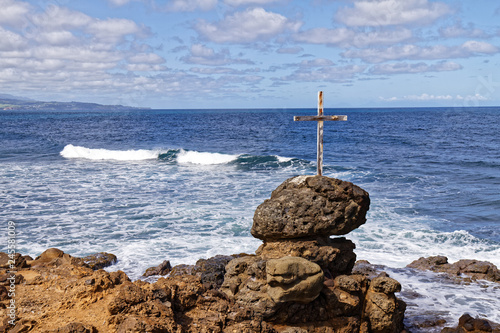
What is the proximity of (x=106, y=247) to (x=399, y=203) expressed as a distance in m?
14.5

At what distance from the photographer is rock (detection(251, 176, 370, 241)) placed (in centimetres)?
998

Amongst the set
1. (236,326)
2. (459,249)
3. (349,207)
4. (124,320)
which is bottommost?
(459,249)

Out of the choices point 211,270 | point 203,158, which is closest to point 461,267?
point 211,270

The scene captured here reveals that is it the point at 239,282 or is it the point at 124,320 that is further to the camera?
the point at 239,282

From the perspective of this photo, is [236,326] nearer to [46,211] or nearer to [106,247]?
[106,247]

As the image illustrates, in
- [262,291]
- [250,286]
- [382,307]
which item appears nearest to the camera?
[262,291]

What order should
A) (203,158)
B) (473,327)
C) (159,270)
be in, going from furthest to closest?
(203,158), (159,270), (473,327)

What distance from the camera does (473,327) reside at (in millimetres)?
9508

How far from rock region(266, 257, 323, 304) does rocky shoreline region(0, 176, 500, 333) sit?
19 millimetres

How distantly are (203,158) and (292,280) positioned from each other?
32964 millimetres

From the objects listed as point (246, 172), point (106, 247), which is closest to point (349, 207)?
point (106, 247)

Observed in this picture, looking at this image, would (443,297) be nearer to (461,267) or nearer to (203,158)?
(461,267)

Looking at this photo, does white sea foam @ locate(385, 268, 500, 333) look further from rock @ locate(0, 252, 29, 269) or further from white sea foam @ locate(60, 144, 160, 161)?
white sea foam @ locate(60, 144, 160, 161)

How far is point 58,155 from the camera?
139ft
